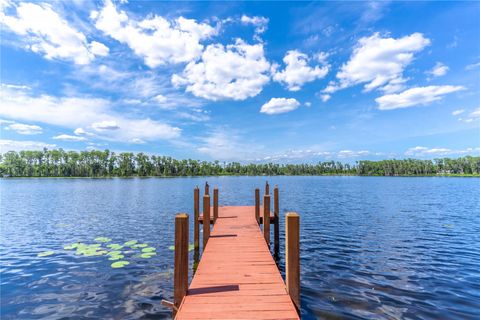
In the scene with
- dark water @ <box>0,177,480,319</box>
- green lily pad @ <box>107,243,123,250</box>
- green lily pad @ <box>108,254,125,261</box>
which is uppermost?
green lily pad @ <box>107,243,123,250</box>

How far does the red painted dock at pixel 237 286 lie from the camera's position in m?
4.61

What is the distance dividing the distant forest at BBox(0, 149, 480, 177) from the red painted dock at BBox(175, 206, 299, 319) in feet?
462

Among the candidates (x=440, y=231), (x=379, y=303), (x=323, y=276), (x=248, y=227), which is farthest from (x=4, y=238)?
(x=440, y=231)

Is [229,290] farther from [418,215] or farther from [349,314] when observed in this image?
[418,215]

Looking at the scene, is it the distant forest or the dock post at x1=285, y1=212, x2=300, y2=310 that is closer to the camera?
the dock post at x1=285, y1=212, x2=300, y2=310

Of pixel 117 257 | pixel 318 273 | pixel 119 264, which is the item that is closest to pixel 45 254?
pixel 117 257

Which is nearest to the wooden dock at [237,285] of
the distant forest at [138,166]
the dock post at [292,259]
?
the dock post at [292,259]

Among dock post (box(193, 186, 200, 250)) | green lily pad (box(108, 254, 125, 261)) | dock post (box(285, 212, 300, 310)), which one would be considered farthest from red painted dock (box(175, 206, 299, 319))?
green lily pad (box(108, 254, 125, 261))

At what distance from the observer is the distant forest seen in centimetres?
12606

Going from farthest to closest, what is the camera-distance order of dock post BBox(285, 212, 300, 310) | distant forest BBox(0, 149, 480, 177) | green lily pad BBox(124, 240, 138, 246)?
distant forest BBox(0, 149, 480, 177)
green lily pad BBox(124, 240, 138, 246)
dock post BBox(285, 212, 300, 310)

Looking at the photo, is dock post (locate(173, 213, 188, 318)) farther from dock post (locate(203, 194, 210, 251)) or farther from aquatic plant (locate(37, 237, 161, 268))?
aquatic plant (locate(37, 237, 161, 268))

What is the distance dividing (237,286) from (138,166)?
478 ft

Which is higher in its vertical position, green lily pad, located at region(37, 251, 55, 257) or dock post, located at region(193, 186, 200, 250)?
dock post, located at region(193, 186, 200, 250)

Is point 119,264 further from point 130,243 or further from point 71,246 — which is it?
point 71,246
